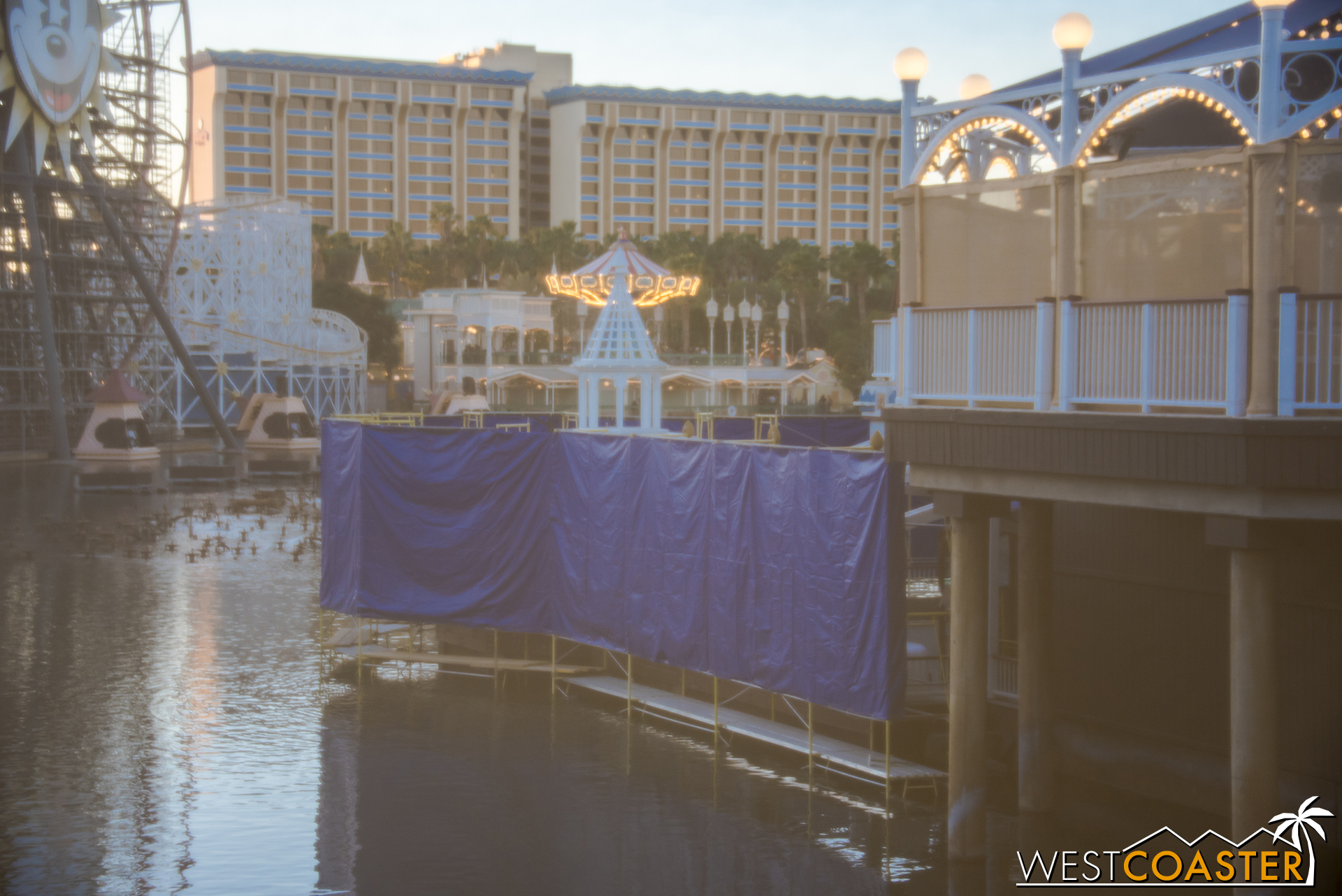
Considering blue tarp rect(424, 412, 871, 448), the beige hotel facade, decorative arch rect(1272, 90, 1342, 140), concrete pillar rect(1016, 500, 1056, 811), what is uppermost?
the beige hotel facade

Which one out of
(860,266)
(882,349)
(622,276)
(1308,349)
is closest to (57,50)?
(622,276)

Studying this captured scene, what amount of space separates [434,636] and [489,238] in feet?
356

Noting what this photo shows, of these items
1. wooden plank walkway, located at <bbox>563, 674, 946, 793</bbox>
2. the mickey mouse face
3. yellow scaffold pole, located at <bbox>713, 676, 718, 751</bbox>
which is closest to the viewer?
wooden plank walkway, located at <bbox>563, 674, 946, 793</bbox>

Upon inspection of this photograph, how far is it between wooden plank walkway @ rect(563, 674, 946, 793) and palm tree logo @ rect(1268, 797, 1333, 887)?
395 centimetres

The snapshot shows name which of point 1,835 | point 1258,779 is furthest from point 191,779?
point 1258,779

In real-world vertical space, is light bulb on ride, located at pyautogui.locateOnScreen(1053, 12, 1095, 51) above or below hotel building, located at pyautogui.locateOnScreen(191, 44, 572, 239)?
below

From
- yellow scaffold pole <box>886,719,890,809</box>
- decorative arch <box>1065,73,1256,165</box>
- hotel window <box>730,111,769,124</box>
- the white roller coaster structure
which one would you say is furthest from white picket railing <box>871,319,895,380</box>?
hotel window <box>730,111,769,124</box>

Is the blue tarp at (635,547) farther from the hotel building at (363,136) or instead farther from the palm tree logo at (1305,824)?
the hotel building at (363,136)

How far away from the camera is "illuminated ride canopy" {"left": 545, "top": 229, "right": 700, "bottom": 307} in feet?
79.5

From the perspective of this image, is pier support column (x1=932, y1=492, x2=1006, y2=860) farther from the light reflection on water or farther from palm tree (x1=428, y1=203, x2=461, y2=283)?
palm tree (x1=428, y1=203, x2=461, y2=283)

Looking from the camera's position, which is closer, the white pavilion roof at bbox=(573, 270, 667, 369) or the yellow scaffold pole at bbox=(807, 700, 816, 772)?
the yellow scaffold pole at bbox=(807, 700, 816, 772)

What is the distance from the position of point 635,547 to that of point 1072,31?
885cm

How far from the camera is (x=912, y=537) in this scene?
1105 inches

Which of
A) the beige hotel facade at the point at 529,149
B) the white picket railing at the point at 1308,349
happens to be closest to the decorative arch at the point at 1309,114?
the white picket railing at the point at 1308,349
